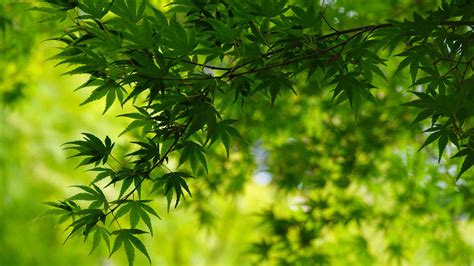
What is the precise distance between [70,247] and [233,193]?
1.36 m

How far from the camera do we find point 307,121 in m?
2.21

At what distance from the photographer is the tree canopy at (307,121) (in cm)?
90

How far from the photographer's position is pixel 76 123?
3430 mm

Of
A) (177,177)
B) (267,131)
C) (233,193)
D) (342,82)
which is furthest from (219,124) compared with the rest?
(233,193)

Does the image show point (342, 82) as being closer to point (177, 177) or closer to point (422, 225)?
point (177, 177)

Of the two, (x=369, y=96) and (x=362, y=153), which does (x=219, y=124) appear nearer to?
(x=369, y=96)

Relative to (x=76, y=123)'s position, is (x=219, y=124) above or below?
below

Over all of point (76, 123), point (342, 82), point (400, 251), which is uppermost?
point (76, 123)

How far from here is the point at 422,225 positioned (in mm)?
2240

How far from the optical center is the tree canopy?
90 cm

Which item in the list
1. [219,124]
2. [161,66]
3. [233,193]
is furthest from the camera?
[233,193]

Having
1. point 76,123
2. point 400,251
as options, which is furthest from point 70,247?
point 400,251

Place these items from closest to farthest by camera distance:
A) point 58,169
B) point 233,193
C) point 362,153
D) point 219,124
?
point 219,124, point 362,153, point 233,193, point 58,169

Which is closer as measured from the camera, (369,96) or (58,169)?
(369,96)
